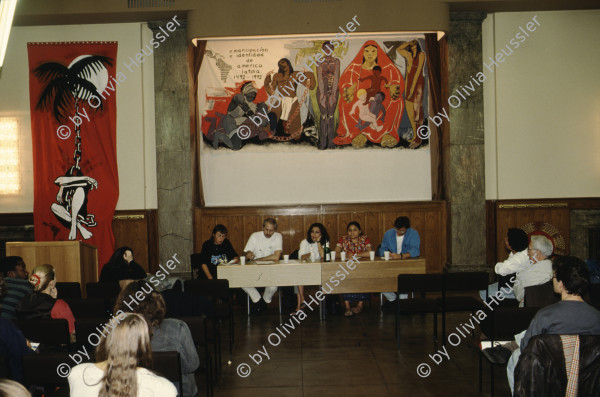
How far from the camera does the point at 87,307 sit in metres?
5.78

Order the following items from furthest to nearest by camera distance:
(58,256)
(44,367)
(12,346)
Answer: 1. (58,256)
2. (12,346)
3. (44,367)

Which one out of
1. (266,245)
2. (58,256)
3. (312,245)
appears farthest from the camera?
(266,245)

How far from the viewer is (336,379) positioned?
5680 mm

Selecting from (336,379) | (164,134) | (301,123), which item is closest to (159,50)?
(164,134)

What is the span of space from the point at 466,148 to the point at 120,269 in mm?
5865

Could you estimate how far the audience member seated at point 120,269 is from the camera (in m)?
7.33

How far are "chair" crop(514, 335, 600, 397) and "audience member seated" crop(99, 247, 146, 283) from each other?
5.06m

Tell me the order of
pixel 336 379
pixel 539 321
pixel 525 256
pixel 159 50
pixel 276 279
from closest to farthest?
pixel 539 321, pixel 336 379, pixel 525 256, pixel 276 279, pixel 159 50

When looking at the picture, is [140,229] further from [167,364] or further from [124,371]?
[124,371]

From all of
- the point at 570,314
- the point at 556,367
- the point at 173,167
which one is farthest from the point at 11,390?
the point at 173,167

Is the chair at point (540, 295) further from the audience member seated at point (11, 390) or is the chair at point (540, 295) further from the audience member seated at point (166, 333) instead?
the audience member seated at point (11, 390)

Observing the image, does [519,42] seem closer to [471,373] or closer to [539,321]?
[471,373]

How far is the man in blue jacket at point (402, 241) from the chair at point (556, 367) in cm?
466

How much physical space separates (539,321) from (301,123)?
7.13m
